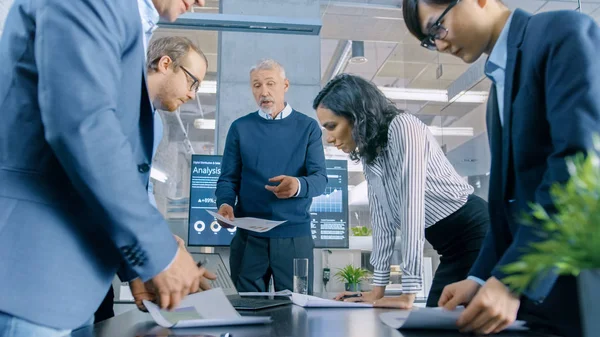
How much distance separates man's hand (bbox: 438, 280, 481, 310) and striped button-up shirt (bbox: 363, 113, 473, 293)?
15.7 inches

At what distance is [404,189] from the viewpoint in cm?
151

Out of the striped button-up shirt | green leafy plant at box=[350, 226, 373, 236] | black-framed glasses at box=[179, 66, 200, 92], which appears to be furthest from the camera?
green leafy plant at box=[350, 226, 373, 236]

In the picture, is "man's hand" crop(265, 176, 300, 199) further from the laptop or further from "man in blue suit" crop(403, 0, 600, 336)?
"man in blue suit" crop(403, 0, 600, 336)

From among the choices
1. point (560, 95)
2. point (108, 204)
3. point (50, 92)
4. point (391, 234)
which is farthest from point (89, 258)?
point (391, 234)

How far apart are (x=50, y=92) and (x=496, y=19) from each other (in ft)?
2.92

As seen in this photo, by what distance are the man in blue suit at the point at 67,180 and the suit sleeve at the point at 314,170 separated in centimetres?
148

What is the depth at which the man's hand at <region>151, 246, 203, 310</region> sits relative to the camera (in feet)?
2.52

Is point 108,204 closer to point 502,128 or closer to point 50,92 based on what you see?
point 50,92

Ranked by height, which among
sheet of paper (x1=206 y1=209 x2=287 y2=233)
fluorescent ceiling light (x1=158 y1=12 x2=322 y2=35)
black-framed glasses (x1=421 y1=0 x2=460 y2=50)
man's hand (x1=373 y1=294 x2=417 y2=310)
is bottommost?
man's hand (x1=373 y1=294 x2=417 y2=310)

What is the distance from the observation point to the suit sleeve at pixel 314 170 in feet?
7.49

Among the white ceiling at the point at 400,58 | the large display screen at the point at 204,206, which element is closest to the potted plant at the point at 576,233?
the large display screen at the point at 204,206

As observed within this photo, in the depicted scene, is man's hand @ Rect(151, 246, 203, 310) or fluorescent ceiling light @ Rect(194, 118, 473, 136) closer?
man's hand @ Rect(151, 246, 203, 310)

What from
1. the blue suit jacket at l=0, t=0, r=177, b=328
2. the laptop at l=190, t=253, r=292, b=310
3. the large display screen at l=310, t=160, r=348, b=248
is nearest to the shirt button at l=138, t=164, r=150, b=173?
the blue suit jacket at l=0, t=0, r=177, b=328

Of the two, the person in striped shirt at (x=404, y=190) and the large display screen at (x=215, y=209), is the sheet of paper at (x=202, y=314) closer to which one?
the person in striped shirt at (x=404, y=190)
